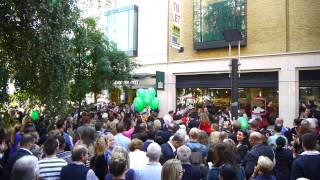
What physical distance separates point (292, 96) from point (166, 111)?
760cm

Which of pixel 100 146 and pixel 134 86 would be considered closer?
pixel 100 146

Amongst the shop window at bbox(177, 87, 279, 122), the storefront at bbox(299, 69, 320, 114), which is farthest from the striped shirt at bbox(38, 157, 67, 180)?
the shop window at bbox(177, 87, 279, 122)

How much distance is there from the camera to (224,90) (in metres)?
19.6

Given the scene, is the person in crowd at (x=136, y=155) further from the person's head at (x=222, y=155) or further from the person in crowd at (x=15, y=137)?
the person in crowd at (x=15, y=137)

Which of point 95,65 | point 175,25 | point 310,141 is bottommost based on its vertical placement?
point 310,141

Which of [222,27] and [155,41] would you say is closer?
[222,27]

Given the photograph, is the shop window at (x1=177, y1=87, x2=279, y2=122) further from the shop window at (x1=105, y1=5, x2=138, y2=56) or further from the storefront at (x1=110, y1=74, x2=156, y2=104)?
the shop window at (x1=105, y1=5, x2=138, y2=56)

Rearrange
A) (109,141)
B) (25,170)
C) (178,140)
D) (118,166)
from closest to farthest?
(25,170) → (118,166) → (109,141) → (178,140)

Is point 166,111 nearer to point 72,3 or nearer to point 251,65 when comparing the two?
point 251,65

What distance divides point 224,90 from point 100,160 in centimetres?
1433

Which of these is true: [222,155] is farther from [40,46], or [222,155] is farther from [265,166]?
[40,46]

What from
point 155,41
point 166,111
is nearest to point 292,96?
point 166,111

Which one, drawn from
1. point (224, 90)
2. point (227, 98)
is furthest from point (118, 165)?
point (224, 90)

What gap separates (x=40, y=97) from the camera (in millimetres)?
8547
